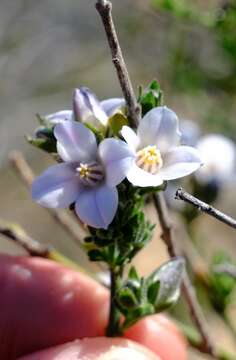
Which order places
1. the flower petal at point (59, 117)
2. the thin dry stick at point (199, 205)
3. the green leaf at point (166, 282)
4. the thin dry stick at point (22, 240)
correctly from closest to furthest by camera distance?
the thin dry stick at point (199, 205) → the flower petal at point (59, 117) → the green leaf at point (166, 282) → the thin dry stick at point (22, 240)

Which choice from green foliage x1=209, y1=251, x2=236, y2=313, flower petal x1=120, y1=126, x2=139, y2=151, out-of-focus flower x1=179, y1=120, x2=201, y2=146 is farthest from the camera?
out-of-focus flower x1=179, y1=120, x2=201, y2=146

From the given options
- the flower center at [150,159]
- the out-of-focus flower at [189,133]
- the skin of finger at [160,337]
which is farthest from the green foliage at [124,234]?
the out-of-focus flower at [189,133]

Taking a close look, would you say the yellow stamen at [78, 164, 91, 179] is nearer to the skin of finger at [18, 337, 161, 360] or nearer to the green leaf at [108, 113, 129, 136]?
the green leaf at [108, 113, 129, 136]

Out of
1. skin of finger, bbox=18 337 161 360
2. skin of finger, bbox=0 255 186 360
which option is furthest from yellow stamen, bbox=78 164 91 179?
skin of finger, bbox=0 255 186 360

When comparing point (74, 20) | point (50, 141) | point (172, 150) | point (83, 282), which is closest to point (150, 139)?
point (172, 150)

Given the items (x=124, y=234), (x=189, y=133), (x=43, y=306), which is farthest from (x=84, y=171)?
(x=189, y=133)

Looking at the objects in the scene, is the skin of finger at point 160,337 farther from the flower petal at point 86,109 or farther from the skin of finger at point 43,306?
the flower petal at point 86,109

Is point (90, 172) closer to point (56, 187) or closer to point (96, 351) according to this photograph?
point (56, 187)
